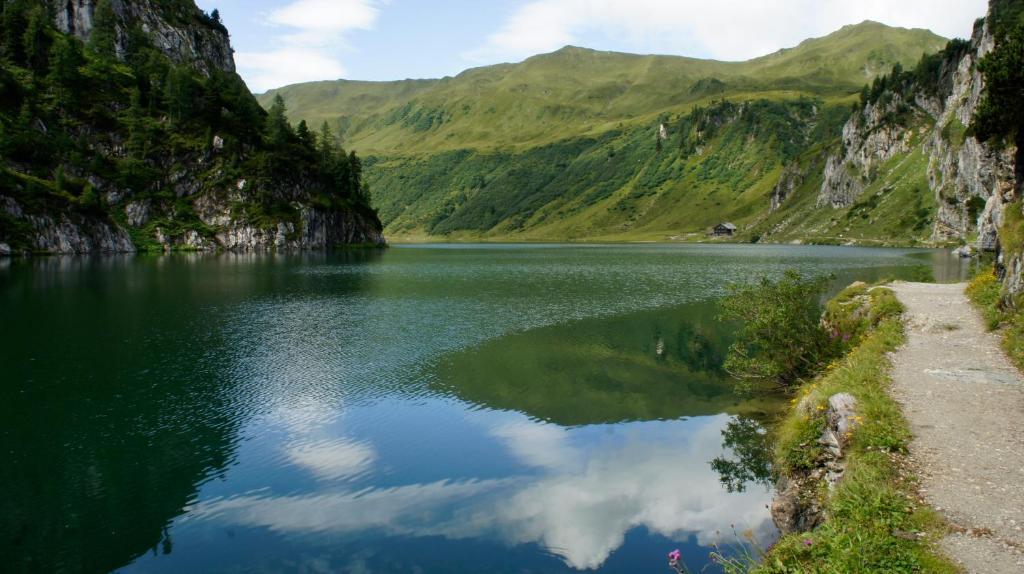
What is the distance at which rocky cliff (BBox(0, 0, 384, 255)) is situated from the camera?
143m

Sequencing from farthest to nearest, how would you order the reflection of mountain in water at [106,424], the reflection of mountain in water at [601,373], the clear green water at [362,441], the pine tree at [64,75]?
the pine tree at [64,75]
the reflection of mountain in water at [601,373]
the reflection of mountain in water at [106,424]
the clear green water at [362,441]

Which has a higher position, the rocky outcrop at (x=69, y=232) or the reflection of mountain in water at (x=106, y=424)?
the rocky outcrop at (x=69, y=232)

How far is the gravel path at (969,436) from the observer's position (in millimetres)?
11222

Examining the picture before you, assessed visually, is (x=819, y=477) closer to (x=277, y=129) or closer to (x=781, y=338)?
(x=781, y=338)

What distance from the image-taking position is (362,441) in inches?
1008

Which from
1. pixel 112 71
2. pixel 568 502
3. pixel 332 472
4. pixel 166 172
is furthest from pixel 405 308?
pixel 112 71

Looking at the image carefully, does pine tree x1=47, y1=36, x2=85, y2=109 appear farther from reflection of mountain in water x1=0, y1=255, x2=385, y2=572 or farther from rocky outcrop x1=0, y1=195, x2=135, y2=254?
reflection of mountain in water x1=0, y1=255, x2=385, y2=572

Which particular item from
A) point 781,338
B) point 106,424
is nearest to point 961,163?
point 781,338

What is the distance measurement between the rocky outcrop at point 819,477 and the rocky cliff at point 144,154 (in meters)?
153

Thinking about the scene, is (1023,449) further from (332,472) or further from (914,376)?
(332,472)

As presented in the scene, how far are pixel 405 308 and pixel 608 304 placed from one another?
69.7 feet

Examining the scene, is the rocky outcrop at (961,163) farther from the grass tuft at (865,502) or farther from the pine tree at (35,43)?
the pine tree at (35,43)

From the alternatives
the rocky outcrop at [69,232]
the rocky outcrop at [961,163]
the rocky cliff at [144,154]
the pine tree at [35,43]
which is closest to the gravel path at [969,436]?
the rocky outcrop at [961,163]

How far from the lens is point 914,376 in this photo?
2227 cm
